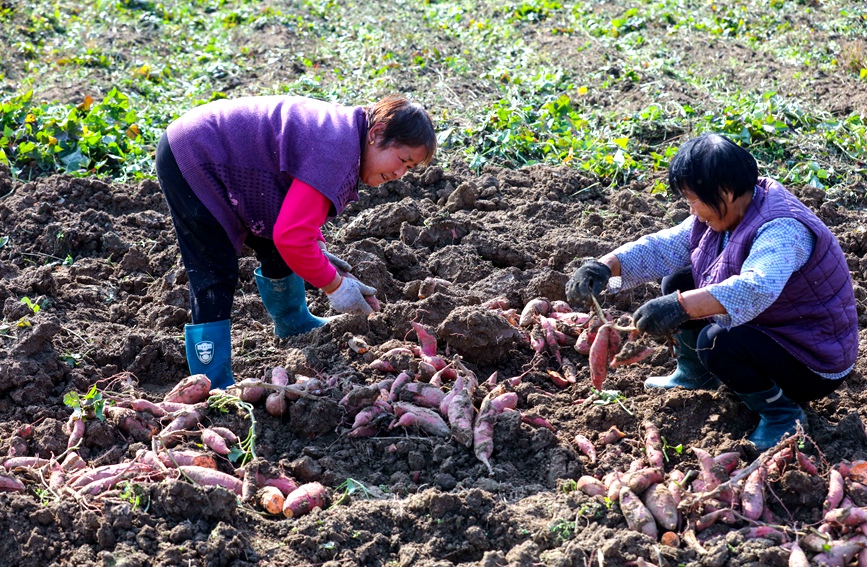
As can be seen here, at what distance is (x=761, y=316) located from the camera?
2.90 m

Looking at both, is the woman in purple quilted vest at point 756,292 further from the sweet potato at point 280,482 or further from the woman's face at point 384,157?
the sweet potato at point 280,482

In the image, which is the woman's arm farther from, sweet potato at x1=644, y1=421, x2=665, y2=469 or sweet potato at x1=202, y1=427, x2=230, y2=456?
sweet potato at x1=202, y1=427, x2=230, y2=456

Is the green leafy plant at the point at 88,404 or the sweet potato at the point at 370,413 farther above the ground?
the green leafy plant at the point at 88,404

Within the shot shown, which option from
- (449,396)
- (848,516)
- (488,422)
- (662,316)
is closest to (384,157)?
(449,396)

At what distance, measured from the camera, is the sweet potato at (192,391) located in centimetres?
315

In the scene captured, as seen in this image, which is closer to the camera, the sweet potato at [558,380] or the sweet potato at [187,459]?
the sweet potato at [187,459]

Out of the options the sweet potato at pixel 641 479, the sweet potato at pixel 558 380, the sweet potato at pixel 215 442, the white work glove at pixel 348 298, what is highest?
the white work glove at pixel 348 298

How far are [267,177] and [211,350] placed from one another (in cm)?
75

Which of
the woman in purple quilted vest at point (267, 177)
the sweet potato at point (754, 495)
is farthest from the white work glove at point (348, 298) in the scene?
the sweet potato at point (754, 495)

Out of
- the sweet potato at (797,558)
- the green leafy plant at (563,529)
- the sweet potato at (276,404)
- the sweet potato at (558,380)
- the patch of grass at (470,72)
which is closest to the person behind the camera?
the sweet potato at (797,558)

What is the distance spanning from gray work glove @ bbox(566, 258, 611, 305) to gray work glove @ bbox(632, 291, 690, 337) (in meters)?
0.35

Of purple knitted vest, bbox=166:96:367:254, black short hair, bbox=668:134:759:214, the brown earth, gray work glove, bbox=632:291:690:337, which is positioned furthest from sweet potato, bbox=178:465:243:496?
black short hair, bbox=668:134:759:214

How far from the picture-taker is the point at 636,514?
256 cm

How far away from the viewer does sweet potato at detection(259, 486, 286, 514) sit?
269cm
